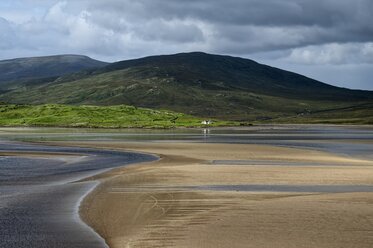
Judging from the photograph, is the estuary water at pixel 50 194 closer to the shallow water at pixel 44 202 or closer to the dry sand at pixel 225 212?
the shallow water at pixel 44 202

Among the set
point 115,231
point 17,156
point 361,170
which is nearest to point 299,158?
point 361,170

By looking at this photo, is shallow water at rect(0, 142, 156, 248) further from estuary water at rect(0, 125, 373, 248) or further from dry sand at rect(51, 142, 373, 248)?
dry sand at rect(51, 142, 373, 248)

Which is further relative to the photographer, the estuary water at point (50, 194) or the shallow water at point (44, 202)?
the estuary water at point (50, 194)

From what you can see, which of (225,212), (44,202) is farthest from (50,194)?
(225,212)

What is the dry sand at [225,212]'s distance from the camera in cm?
1936

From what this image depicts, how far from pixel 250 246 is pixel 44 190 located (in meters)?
18.5

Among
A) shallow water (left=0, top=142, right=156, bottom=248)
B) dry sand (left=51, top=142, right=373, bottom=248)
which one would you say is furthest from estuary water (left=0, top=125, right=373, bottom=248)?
dry sand (left=51, top=142, right=373, bottom=248)

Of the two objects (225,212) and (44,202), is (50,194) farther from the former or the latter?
(225,212)

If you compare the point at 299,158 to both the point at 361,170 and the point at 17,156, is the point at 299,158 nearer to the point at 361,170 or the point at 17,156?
the point at 361,170

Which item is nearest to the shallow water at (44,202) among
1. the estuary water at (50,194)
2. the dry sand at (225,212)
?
the estuary water at (50,194)

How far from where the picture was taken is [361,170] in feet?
145

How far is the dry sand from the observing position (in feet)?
63.5

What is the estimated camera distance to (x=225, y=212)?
24.6 meters

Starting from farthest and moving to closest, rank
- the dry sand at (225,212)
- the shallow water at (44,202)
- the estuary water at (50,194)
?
1. the estuary water at (50,194)
2. the shallow water at (44,202)
3. the dry sand at (225,212)
